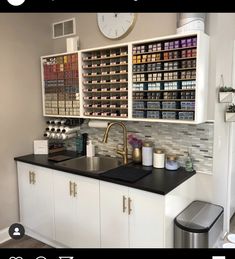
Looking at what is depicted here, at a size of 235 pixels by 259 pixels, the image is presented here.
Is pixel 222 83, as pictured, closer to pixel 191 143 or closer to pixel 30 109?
pixel 191 143

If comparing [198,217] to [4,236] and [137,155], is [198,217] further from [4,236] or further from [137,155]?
[4,236]

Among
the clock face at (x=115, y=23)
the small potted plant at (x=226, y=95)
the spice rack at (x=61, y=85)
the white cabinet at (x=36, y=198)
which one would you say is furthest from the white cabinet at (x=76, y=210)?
the clock face at (x=115, y=23)

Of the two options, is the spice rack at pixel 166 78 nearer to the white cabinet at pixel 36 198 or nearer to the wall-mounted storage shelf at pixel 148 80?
the wall-mounted storage shelf at pixel 148 80

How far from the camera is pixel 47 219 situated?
2.50 metres

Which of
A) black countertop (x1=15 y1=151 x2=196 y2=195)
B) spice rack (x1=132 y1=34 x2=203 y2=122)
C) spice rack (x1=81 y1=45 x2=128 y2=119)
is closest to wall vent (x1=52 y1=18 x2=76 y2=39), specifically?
spice rack (x1=81 y1=45 x2=128 y2=119)

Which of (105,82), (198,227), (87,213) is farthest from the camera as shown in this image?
(105,82)

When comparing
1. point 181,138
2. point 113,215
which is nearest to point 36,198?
point 113,215

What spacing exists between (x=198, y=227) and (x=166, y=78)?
116cm

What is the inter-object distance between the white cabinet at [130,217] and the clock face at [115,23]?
1.44 meters

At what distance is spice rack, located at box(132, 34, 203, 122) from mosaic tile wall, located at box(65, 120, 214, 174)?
0.77 ft

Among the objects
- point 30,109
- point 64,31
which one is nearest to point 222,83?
point 64,31

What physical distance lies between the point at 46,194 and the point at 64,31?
1811 mm

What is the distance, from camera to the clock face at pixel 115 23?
239 cm

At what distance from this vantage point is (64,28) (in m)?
2.90
